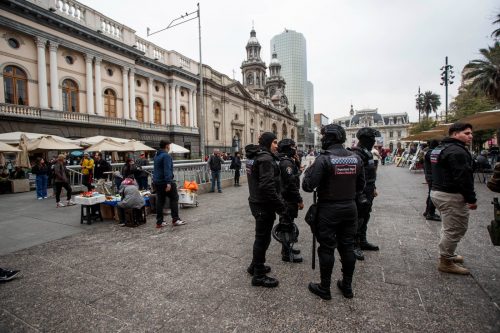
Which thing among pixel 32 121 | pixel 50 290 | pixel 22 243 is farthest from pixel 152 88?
pixel 50 290

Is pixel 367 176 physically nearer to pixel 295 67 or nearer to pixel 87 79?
pixel 87 79

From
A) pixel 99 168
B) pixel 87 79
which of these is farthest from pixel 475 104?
pixel 87 79

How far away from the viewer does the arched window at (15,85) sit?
16.3 metres

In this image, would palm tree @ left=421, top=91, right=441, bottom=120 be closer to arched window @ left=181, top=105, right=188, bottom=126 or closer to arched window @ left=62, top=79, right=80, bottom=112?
arched window @ left=181, top=105, right=188, bottom=126

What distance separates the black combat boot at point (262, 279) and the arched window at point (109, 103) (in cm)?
2376

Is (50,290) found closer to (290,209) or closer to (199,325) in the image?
(199,325)

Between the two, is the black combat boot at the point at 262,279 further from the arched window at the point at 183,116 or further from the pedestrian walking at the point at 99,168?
the arched window at the point at 183,116

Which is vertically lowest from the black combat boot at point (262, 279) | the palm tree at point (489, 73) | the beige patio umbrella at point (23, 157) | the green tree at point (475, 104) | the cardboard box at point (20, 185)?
the black combat boot at point (262, 279)

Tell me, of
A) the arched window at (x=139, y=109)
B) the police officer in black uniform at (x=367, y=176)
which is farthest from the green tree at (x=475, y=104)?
the arched window at (x=139, y=109)

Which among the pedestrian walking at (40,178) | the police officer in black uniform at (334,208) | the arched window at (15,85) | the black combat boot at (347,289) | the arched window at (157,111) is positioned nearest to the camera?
the police officer in black uniform at (334,208)

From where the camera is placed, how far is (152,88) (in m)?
27.5

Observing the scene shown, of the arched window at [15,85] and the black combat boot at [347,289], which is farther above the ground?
the arched window at [15,85]

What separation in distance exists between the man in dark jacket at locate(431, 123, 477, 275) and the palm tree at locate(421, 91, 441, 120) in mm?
69599

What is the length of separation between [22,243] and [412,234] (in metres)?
8.25
